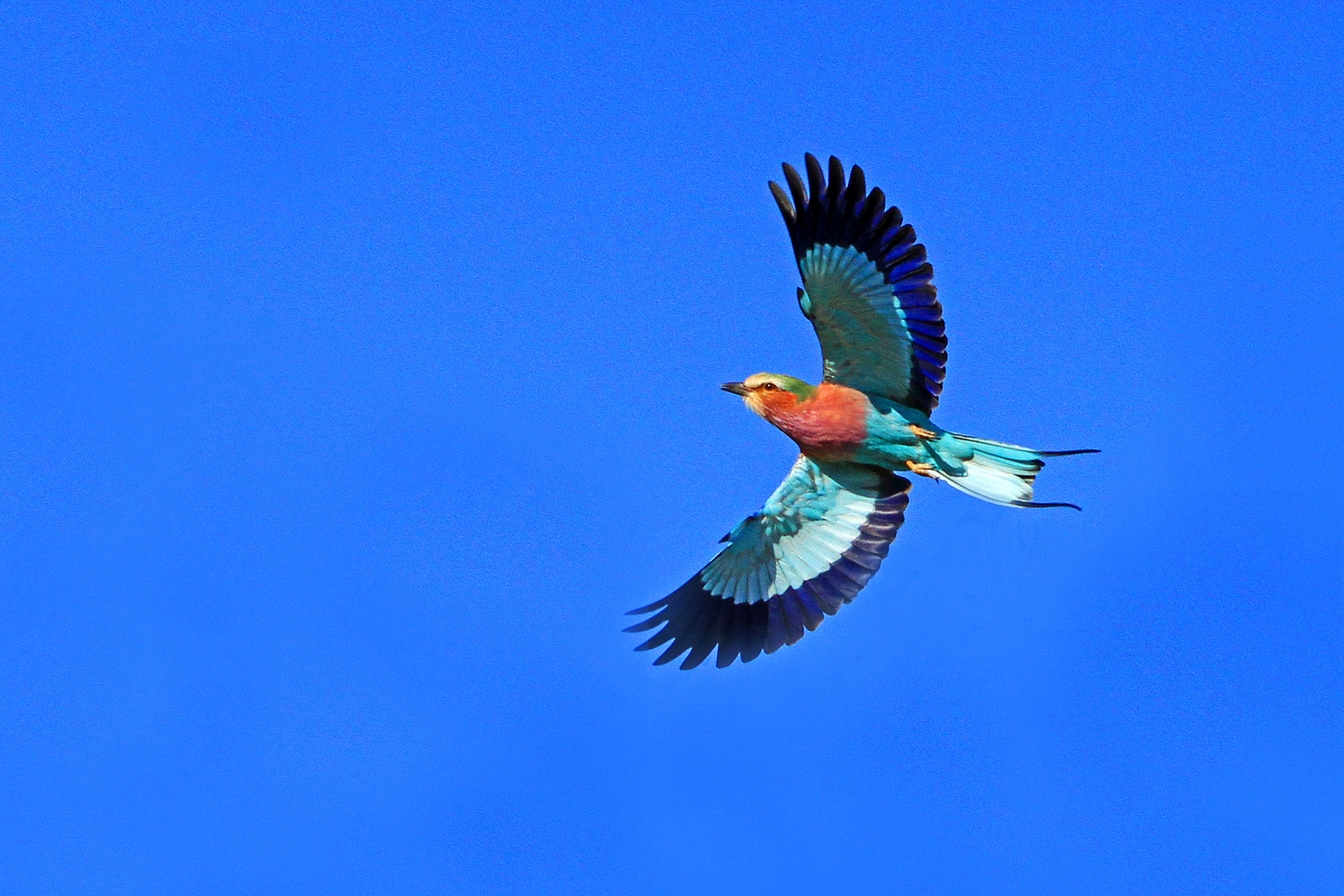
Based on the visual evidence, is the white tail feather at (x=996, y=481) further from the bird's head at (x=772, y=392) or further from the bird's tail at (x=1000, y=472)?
the bird's head at (x=772, y=392)

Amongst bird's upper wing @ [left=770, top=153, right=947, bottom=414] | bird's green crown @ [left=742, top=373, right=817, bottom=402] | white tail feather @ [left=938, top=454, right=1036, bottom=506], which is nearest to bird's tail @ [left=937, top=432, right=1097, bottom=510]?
white tail feather @ [left=938, top=454, right=1036, bottom=506]

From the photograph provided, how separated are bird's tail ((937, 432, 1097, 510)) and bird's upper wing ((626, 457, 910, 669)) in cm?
94

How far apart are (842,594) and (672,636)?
1.47 m

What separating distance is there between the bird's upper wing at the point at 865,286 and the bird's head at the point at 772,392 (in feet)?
1.13

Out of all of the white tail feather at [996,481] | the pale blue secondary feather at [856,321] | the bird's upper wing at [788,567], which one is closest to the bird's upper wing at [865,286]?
the pale blue secondary feather at [856,321]

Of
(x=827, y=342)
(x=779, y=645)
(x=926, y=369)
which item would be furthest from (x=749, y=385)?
(x=779, y=645)

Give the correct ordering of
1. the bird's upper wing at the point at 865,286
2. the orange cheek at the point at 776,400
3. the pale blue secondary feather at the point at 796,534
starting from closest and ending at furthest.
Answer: the bird's upper wing at the point at 865,286 → the orange cheek at the point at 776,400 → the pale blue secondary feather at the point at 796,534

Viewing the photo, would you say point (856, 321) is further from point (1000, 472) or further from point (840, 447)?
point (1000, 472)

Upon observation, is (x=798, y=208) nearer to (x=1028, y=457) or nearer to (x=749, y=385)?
(x=749, y=385)

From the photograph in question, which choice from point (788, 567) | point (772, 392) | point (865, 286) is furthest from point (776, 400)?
point (788, 567)

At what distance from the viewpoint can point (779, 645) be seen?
1143 centimetres

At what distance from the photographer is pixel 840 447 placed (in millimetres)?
10773

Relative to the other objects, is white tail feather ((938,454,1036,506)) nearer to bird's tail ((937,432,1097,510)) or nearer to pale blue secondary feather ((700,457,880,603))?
bird's tail ((937,432,1097,510))

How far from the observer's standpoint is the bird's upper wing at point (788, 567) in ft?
37.4
